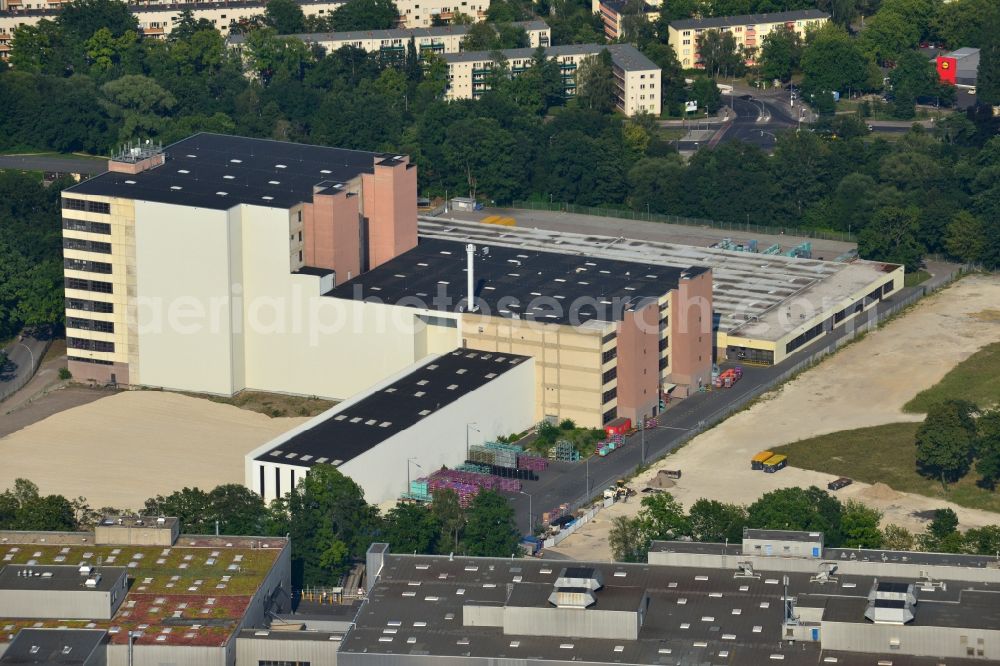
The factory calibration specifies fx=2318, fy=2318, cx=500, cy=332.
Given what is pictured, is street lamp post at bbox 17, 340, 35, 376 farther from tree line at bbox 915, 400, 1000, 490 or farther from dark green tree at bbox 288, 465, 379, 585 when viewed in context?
tree line at bbox 915, 400, 1000, 490

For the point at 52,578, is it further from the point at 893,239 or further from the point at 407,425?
the point at 893,239


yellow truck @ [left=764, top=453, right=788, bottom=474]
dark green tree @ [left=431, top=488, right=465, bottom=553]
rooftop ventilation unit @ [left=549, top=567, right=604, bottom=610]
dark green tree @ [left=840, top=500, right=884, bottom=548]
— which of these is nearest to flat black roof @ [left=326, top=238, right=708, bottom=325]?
yellow truck @ [left=764, top=453, right=788, bottom=474]

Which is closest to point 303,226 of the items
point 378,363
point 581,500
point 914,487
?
point 378,363

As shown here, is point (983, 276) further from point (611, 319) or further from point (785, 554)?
point (785, 554)

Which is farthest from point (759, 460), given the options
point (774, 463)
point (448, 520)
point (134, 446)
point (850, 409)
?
point (134, 446)

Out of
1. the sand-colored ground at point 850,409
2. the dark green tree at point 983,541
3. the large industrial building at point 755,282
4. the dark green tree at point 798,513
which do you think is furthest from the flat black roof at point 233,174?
the dark green tree at point 983,541

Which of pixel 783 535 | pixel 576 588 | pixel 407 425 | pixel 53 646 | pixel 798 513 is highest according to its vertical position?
pixel 783 535
